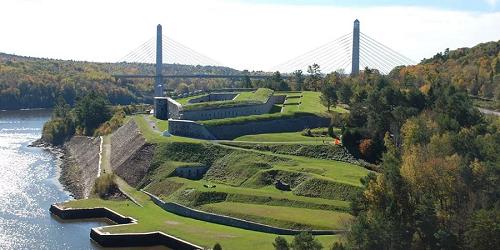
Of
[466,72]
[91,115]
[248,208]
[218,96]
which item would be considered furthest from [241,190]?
[466,72]

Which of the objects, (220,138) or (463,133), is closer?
(463,133)

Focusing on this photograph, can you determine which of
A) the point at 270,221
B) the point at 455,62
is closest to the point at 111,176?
the point at 270,221

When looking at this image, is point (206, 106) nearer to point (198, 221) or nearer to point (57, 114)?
point (198, 221)

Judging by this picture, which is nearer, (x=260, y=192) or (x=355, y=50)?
(x=260, y=192)

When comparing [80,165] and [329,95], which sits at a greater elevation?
[329,95]

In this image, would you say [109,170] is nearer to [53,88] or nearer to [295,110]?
[295,110]

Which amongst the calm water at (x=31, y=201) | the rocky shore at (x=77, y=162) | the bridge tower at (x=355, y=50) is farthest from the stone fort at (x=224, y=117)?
the bridge tower at (x=355, y=50)
